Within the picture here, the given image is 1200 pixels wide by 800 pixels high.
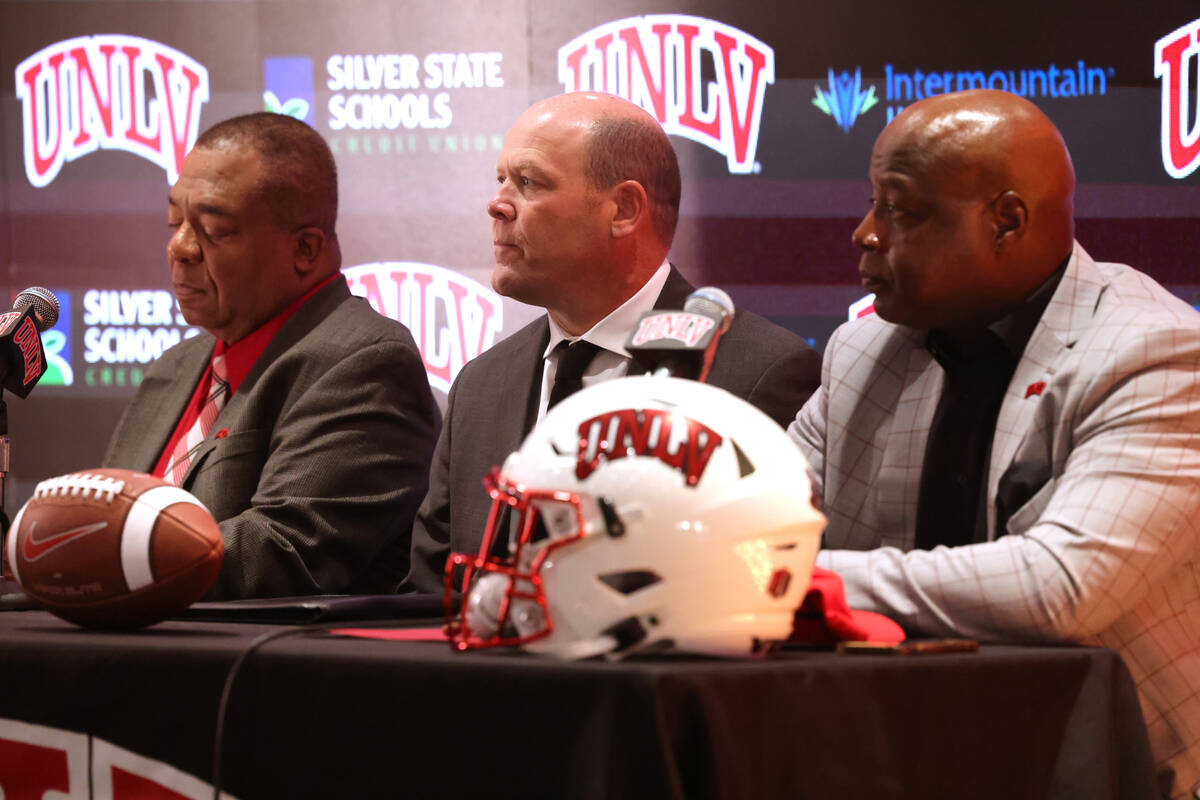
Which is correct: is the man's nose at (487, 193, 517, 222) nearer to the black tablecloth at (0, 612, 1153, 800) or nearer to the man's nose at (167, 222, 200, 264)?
the man's nose at (167, 222, 200, 264)

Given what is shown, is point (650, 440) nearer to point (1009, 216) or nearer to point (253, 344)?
point (1009, 216)

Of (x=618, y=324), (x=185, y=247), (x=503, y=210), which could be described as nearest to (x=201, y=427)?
(x=185, y=247)

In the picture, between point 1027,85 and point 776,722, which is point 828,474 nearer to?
point 776,722

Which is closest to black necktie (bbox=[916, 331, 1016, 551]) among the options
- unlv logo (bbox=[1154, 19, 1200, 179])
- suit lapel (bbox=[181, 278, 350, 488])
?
suit lapel (bbox=[181, 278, 350, 488])

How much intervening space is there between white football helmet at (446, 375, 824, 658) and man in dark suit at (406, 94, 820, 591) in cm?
116

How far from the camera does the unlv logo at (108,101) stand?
12.3 feet

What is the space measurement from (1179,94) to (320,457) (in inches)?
88.5

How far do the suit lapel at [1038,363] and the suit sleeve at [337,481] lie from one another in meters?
Answer: 1.16

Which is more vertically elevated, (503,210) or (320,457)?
(503,210)

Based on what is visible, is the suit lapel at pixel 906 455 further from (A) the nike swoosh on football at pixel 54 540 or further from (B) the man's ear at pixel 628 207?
(A) the nike swoosh on football at pixel 54 540

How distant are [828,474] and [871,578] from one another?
0.43 meters

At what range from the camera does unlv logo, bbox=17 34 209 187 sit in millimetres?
3754

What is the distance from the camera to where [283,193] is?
282 centimetres

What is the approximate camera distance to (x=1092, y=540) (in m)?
1.54
